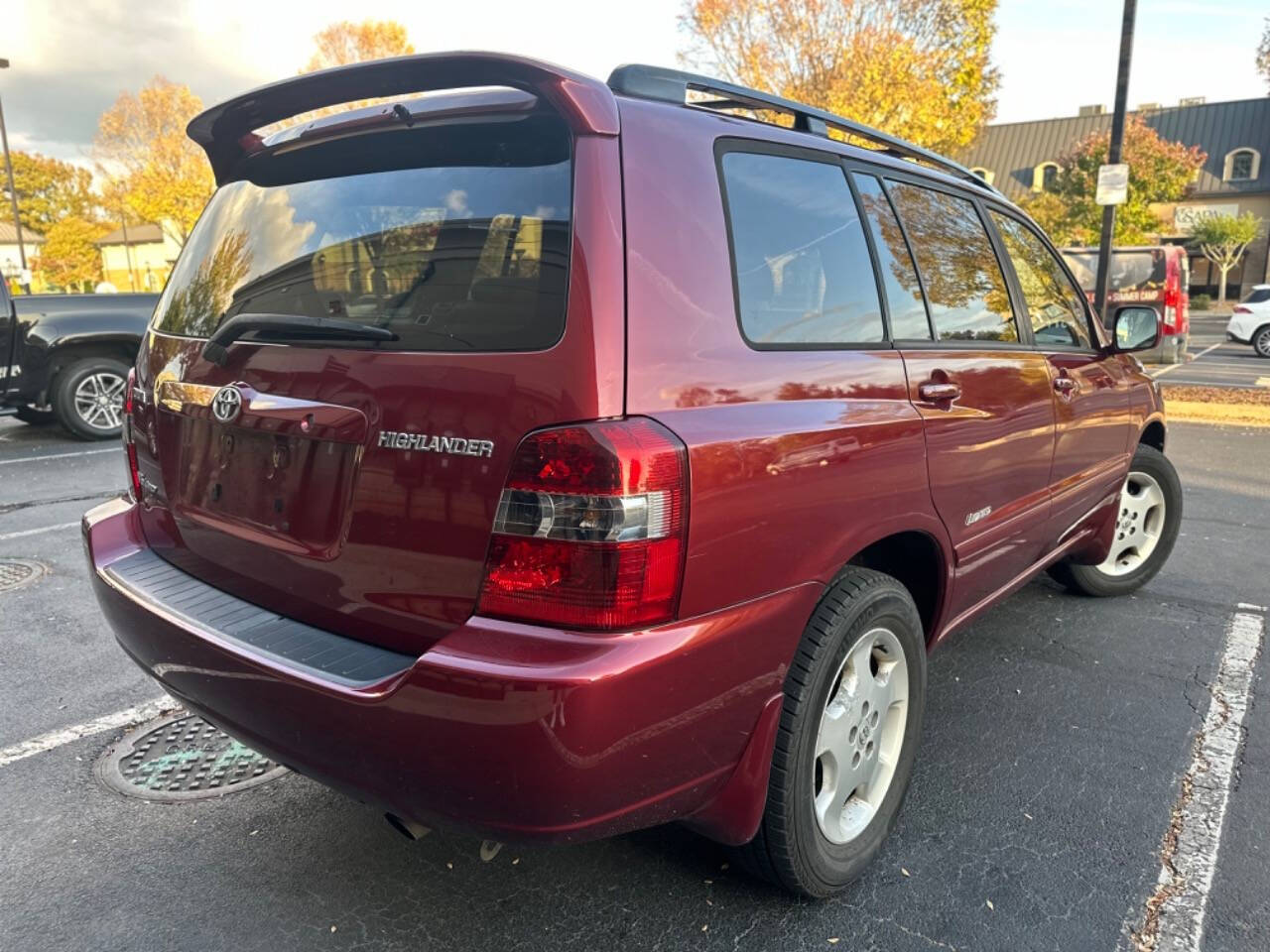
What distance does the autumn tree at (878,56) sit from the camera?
17656mm

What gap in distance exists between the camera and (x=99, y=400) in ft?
29.4

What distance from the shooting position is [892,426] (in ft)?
7.37

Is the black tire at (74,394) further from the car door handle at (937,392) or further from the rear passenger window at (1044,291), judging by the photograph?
the car door handle at (937,392)

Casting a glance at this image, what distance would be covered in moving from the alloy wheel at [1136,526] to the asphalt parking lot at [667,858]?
3.15ft

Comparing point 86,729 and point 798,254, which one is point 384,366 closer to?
point 798,254

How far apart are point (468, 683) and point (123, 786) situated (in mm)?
1818

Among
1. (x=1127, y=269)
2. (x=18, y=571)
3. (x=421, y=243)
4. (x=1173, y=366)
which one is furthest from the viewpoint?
(x=1173, y=366)

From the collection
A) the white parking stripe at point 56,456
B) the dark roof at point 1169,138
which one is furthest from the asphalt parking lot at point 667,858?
the dark roof at point 1169,138

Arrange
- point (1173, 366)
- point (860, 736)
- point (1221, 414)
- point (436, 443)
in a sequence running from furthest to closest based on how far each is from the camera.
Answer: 1. point (1173, 366)
2. point (1221, 414)
3. point (860, 736)
4. point (436, 443)

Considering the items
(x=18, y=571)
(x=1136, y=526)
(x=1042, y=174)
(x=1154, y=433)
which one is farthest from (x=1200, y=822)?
(x=1042, y=174)

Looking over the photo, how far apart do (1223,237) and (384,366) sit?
48.2 m

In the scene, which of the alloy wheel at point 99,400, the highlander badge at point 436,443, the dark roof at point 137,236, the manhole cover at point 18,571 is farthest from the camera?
the dark roof at point 137,236

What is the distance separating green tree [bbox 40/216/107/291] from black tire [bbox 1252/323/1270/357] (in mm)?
63772

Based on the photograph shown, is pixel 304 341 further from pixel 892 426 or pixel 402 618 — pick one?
pixel 892 426
